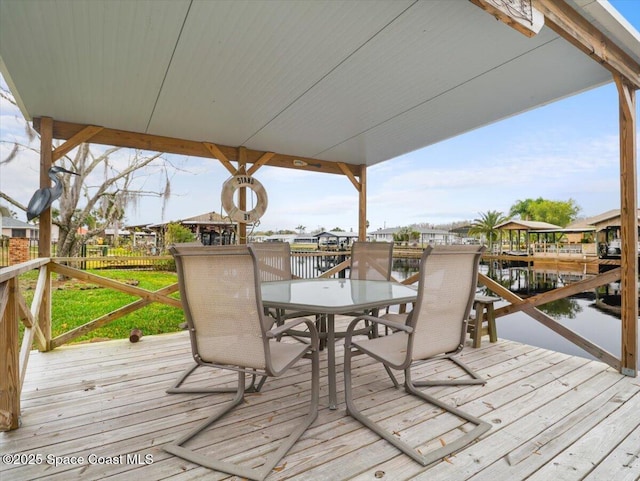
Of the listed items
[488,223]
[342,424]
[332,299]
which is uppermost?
[488,223]

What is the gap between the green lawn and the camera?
21.8 feet

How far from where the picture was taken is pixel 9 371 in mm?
1885

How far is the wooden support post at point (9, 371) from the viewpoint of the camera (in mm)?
1851

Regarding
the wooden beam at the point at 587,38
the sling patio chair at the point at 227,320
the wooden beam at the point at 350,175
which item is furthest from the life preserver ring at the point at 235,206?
the wooden beam at the point at 587,38

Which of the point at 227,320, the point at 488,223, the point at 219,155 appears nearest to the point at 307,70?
the point at 227,320

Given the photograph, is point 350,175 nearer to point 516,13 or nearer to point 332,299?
point 332,299

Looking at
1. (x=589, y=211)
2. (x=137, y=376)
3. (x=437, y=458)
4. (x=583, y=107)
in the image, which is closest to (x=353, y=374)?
(x=437, y=458)

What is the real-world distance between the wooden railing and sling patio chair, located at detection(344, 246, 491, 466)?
1.76m

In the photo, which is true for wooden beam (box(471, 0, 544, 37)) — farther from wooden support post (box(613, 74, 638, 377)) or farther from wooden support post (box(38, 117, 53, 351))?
wooden support post (box(38, 117, 53, 351))

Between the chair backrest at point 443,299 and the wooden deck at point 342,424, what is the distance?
50cm

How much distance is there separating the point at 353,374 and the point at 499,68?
274 centimetres

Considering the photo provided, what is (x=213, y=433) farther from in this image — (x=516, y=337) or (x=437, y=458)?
(x=516, y=337)

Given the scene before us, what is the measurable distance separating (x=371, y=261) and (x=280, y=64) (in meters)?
2.21

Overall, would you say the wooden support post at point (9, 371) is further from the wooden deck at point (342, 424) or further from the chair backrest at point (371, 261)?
the chair backrest at point (371, 261)
